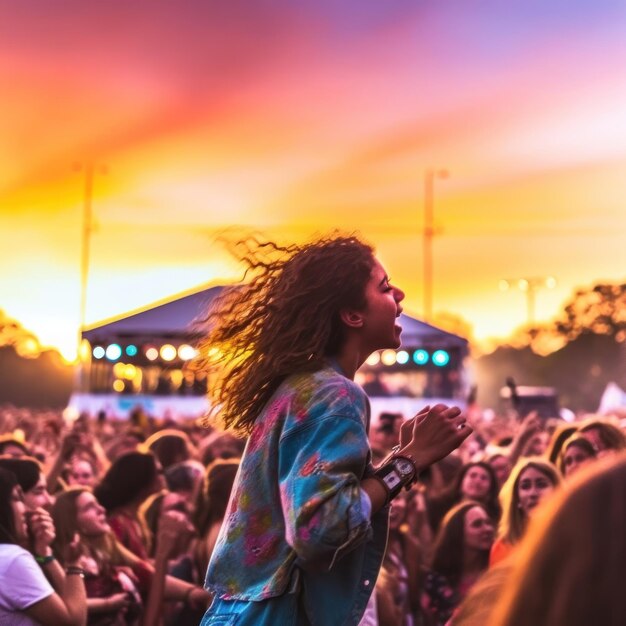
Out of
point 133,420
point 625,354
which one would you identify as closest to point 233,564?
point 133,420

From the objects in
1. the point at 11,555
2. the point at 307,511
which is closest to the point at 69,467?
the point at 11,555

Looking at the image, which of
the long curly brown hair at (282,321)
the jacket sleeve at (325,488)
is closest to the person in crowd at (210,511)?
the long curly brown hair at (282,321)

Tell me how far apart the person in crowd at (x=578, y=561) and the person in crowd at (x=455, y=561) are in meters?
5.19

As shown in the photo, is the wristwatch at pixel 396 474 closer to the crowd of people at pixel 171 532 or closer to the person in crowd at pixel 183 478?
the crowd of people at pixel 171 532

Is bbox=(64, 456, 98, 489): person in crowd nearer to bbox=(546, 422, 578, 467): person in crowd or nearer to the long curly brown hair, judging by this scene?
bbox=(546, 422, 578, 467): person in crowd

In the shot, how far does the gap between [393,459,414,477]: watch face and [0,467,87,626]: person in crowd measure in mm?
2361

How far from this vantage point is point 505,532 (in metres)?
5.91

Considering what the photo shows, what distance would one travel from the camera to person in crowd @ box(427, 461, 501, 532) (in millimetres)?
7930

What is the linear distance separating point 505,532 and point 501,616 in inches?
184

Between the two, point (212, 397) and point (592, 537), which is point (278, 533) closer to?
point (212, 397)

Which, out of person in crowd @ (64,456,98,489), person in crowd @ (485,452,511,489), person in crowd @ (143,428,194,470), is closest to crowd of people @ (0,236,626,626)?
person in crowd @ (64,456,98,489)

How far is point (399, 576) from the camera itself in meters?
6.66

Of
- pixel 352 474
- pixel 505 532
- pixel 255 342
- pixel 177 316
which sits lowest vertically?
pixel 505 532

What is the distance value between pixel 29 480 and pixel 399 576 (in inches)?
83.9
